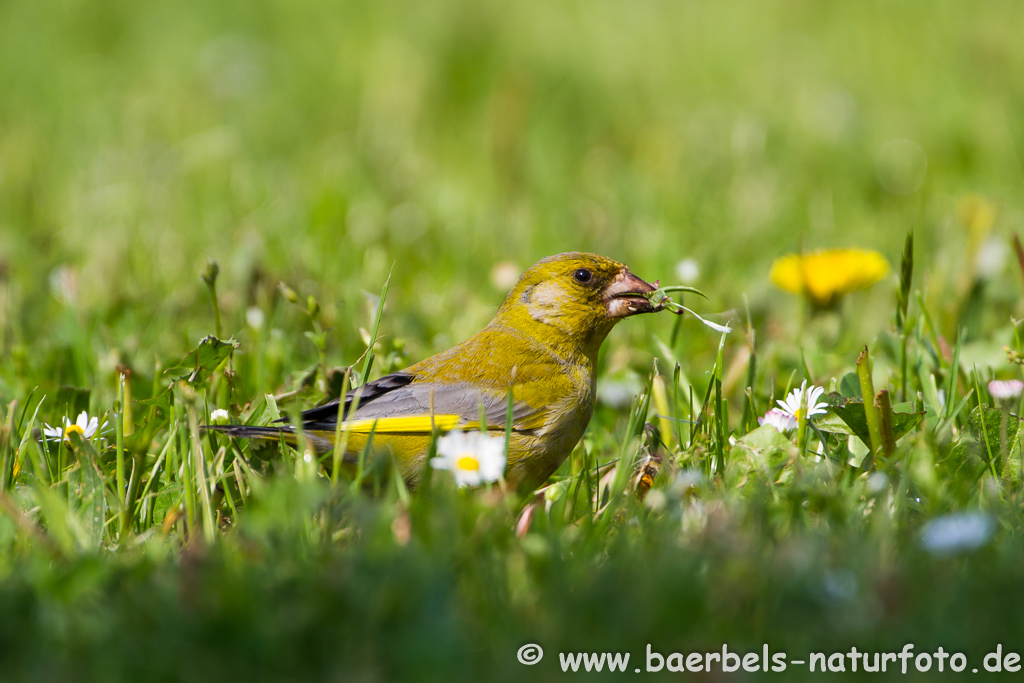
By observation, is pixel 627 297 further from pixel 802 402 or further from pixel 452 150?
pixel 452 150

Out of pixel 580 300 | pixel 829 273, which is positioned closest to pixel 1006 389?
pixel 829 273

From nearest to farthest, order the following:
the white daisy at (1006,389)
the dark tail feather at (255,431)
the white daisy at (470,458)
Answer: the white daisy at (470,458) < the dark tail feather at (255,431) < the white daisy at (1006,389)

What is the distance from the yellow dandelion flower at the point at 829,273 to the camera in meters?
3.64

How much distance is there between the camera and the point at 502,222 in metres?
5.23

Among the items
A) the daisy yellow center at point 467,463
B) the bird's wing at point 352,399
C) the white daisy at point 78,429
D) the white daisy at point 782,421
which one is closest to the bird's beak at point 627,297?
the white daisy at point 782,421

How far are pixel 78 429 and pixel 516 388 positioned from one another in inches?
44.4

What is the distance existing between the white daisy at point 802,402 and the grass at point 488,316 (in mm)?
82

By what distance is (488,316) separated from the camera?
4184 millimetres

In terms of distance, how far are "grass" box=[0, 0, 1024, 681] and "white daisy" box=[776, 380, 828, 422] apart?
0.08 m

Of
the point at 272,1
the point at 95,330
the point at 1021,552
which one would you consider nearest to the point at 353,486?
the point at 1021,552

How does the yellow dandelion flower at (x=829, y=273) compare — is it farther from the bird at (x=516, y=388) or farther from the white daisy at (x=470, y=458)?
the white daisy at (x=470, y=458)

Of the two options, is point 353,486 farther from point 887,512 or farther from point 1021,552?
point 1021,552

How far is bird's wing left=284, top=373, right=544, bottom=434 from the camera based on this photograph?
8.55 feet

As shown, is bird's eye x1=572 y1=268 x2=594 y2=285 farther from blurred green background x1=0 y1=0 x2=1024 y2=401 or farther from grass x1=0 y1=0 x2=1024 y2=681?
blurred green background x1=0 y1=0 x2=1024 y2=401
